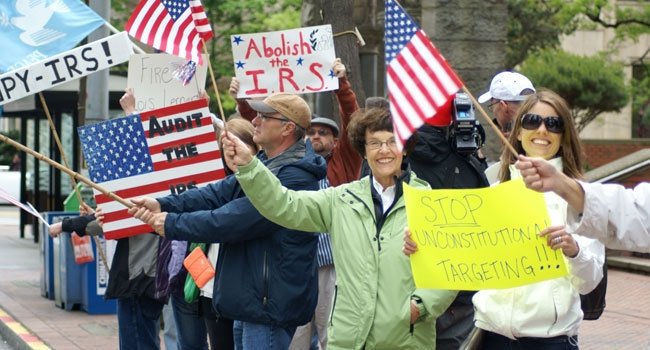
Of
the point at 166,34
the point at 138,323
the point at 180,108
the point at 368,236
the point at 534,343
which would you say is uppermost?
the point at 166,34

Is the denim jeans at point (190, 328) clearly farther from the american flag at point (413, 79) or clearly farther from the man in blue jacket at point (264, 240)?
the american flag at point (413, 79)

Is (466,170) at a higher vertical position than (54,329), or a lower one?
higher

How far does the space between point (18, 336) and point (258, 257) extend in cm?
613

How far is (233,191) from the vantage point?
6344 millimetres

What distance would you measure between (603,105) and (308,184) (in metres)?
27.0

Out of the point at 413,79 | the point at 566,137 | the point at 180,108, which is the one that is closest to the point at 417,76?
the point at 413,79

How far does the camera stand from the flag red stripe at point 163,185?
7.21 m

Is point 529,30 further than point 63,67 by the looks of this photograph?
Yes

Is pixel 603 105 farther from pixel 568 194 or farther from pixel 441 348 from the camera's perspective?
pixel 568 194

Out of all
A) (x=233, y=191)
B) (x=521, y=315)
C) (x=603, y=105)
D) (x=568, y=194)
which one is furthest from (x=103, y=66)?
(x=603, y=105)

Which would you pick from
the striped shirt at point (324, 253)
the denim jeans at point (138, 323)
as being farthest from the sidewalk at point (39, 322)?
the striped shirt at point (324, 253)

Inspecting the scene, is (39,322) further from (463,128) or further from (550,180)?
(550,180)

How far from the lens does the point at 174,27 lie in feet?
23.0

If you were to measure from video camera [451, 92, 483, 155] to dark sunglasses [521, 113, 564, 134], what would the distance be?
1.14m
